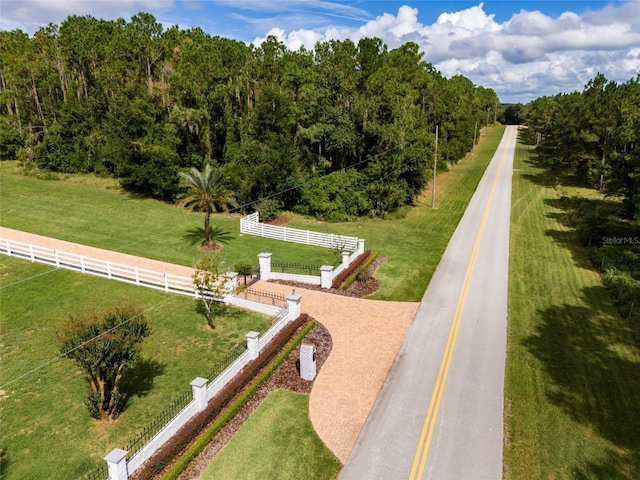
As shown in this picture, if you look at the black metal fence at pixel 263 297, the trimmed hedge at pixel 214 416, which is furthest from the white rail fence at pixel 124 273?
the trimmed hedge at pixel 214 416

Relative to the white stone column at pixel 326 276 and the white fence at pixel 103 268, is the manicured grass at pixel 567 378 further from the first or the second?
the white fence at pixel 103 268

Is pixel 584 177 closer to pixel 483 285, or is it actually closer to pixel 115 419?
pixel 483 285

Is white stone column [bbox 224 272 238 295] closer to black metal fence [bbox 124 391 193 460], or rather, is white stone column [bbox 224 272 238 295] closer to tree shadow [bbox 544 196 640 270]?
black metal fence [bbox 124 391 193 460]

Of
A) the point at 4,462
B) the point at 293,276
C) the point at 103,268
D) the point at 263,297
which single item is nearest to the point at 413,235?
the point at 293,276

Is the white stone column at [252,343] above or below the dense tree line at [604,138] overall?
below

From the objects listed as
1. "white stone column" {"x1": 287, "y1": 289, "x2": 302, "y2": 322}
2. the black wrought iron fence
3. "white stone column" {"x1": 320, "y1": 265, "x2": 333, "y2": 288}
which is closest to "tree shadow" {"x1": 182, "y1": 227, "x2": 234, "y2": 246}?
"white stone column" {"x1": 320, "y1": 265, "x2": 333, "y2": 288}

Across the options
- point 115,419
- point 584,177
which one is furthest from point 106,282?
point 584,177
